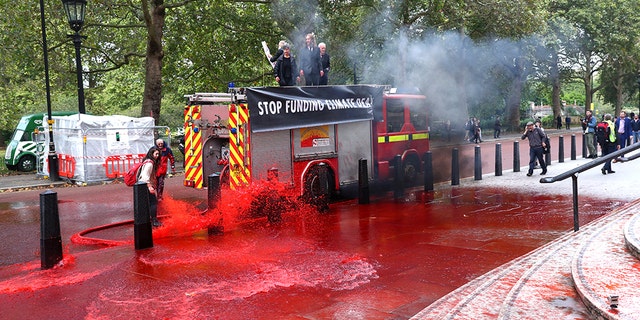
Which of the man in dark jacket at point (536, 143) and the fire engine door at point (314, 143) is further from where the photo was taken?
the man in dark jacket at point (536, 143)

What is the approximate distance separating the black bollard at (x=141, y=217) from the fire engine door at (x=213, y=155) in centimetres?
339

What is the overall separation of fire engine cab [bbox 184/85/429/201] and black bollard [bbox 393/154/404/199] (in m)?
0.26

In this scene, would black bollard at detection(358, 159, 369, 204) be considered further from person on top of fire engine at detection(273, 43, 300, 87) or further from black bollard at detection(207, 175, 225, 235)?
black bollard at detection(207, 175, 225, 235)

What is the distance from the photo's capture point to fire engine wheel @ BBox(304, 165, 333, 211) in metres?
11.7

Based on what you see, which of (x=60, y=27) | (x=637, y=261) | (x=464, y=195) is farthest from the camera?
(x=60, y=27)

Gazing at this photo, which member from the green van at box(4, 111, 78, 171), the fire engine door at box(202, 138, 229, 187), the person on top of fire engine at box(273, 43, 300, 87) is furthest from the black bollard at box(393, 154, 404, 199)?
the green van at box(4, 111, 78, 171)

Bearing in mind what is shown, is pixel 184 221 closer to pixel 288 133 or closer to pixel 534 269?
pixel 288 133

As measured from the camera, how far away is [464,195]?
13273 mm

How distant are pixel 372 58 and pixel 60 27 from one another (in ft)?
42.6

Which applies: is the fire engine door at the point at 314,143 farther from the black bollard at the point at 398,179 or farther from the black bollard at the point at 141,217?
the black bollard at the point at 141,217

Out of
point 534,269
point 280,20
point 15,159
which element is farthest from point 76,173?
point 534,269

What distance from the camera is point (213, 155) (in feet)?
38.7

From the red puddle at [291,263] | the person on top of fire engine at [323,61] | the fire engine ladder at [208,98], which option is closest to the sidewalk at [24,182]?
the fire engine ladder at [208,98]

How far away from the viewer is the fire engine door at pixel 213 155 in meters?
11.7
